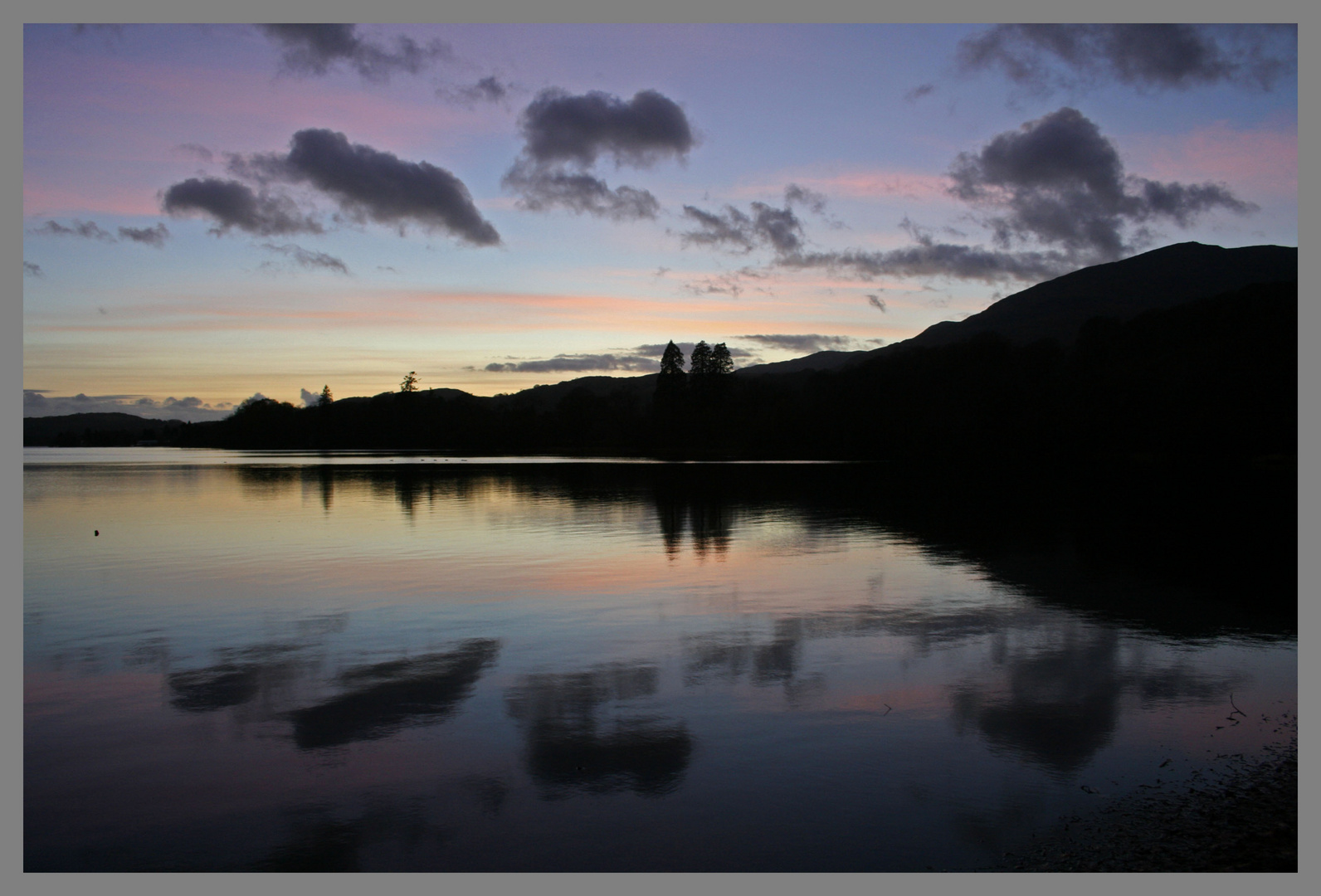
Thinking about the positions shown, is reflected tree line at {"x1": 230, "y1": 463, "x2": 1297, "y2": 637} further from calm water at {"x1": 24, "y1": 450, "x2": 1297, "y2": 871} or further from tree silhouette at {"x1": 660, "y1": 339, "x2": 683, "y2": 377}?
tree silhouette at {"x1": 660, "y1": 339, "x2": 683, "y2": 377}

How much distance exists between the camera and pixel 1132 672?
995cm

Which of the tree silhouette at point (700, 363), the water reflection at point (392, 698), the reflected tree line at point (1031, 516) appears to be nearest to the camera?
the water reflection at point (392, 698)

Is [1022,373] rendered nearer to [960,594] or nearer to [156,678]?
[960,594]

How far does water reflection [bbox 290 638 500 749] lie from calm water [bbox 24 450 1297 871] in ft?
0.15

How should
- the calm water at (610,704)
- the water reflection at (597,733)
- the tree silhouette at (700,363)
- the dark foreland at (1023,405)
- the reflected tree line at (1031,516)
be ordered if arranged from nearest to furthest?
the calm water at (610,704) → the water reflection at (597,733) → the reflected tree line at (1031,516) → the dark foreland at (1023,405) → the tree silhouette at (700,363)

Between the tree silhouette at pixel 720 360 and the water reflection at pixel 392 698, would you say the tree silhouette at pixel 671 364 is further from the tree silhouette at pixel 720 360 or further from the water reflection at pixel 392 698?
the water reflection at pixel 392 698

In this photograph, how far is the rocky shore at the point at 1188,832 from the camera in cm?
583

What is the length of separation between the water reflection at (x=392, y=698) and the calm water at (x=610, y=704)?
46 millimetres

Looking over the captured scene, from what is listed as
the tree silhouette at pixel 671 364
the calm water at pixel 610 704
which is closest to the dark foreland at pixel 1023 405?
the tree silhouette at pixel 671 364

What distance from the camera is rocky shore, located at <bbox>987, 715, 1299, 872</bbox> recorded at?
583 cm

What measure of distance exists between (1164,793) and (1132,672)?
3.58 metres

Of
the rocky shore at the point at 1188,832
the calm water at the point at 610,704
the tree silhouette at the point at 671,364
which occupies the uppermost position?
the tree silhouette at the point at 671,364

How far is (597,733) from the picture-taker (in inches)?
314

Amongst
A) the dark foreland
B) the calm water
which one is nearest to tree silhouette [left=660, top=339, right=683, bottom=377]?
the dark foreland
